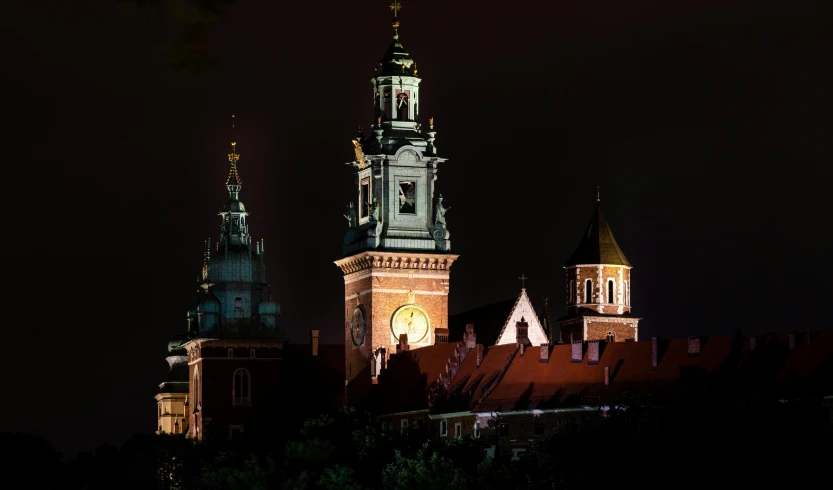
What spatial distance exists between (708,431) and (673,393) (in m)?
8.43

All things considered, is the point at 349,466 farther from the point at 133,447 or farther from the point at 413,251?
the point at 133,447

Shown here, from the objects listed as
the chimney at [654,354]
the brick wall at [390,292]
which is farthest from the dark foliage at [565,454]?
the brick wall at [390,292]

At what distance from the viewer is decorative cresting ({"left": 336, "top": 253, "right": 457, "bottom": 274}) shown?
13138 centimetres

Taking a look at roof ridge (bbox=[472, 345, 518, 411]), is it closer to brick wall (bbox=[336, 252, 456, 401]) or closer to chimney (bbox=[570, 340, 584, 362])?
chimney (bbox=[570, 340, 584, 362])

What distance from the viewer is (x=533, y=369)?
118 meters

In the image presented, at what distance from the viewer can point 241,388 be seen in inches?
5522

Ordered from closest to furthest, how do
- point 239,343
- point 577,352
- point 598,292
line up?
point 577,352, point 239,343, point 598,292

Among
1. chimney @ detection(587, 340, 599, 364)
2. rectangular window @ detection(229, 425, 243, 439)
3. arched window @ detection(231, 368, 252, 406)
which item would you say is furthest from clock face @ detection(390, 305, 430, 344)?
chimney @ detection(587, 340, 599, 364)

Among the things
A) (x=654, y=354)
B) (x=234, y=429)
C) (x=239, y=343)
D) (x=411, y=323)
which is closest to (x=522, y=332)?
(x=411, y=323)

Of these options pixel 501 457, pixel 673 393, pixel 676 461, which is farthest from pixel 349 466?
pixel 676 461

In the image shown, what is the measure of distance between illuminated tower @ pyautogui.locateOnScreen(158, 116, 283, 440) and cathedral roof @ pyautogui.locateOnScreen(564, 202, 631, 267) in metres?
18.0

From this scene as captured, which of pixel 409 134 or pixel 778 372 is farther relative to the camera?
pixel 409 134

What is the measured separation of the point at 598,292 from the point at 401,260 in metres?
20.6

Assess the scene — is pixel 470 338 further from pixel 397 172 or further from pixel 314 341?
pixel 314 341
